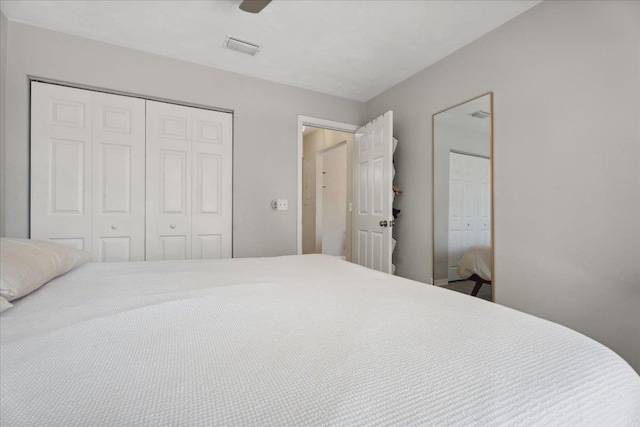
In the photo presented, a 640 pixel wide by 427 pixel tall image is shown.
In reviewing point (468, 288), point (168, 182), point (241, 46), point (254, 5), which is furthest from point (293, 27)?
point (468, 288)

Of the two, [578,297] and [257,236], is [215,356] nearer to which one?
[578,297]

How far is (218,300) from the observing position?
1014 mm

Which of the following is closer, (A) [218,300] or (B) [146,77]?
(A) [218,300]

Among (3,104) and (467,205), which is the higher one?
(3,104)

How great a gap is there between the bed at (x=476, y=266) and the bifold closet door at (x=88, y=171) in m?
2.84

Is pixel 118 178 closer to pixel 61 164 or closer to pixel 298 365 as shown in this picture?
pixel 61 164

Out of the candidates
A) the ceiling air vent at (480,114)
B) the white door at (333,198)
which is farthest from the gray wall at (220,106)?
the white door at (333,198)

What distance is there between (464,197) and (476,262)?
55 centimetres

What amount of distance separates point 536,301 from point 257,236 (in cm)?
243

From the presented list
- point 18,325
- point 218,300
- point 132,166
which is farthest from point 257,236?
point 18,325

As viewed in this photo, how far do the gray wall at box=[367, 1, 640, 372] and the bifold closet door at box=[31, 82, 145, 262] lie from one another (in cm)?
296

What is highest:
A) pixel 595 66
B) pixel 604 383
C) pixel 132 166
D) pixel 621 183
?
pixel 595 66

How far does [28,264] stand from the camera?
1.09 metres

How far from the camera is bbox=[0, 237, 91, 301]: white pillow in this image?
0.95 m
